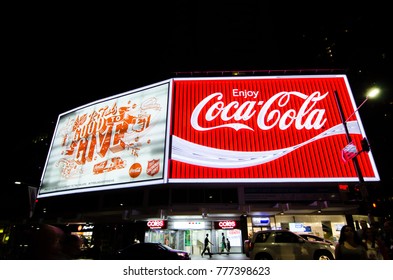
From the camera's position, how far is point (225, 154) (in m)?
16.5

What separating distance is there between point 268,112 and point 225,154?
4.66 m

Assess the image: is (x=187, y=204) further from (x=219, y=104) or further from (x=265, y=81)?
(x=265, y=81)

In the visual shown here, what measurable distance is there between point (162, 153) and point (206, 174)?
129 inches

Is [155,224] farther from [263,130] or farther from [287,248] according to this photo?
[287,248]

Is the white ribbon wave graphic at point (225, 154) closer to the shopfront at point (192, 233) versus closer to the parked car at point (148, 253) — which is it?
the parked car at point (148, 253)

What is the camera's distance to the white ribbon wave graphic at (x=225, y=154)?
16.2m

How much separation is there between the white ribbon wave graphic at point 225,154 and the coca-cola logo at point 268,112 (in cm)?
138

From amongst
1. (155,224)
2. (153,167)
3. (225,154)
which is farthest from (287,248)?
(155,224)

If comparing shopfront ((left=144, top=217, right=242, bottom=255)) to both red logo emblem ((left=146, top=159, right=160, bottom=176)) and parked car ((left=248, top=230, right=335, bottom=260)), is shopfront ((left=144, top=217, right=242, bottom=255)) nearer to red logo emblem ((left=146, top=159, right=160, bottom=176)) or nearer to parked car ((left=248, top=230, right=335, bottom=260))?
red logo emblem ((left=146, top=159, right=160, bottom=176))

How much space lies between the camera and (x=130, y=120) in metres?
18.8

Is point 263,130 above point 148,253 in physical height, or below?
above

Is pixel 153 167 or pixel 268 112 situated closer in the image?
pixel 153 167

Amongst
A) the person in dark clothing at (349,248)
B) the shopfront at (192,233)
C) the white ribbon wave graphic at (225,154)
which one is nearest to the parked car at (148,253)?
the white ribbon wave graphic at (225,154)
